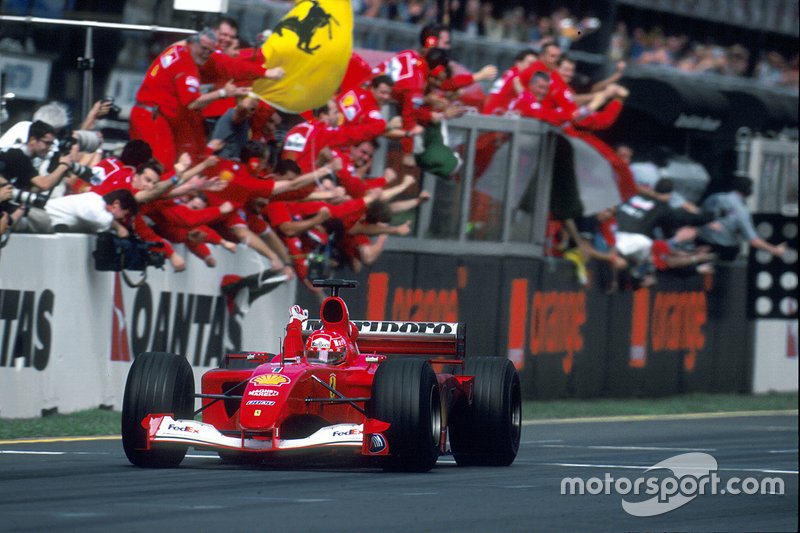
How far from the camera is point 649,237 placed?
74.6ft

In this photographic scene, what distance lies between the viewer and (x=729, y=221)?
23.9m

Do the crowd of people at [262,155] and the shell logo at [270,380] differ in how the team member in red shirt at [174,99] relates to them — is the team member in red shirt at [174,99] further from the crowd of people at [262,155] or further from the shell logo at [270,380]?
the shell logo at [270,380]

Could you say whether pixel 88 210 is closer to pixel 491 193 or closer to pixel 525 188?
pixel 491 193

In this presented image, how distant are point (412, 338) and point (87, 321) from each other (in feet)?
11.1

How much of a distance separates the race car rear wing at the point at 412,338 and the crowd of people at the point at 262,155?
3.06m

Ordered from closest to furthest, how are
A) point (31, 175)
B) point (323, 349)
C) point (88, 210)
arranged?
point (323, 349), point (31, 175), point (88, 210)

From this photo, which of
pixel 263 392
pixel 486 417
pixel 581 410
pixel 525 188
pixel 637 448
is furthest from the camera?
pixel 525 188

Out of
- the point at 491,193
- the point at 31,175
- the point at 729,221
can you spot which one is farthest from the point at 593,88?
the point at 31,175

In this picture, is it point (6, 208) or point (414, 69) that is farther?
point (414, 69)

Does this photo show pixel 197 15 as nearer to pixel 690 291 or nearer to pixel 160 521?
pixel 160 521

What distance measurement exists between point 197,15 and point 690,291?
986cm

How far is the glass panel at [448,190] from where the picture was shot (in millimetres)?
18875

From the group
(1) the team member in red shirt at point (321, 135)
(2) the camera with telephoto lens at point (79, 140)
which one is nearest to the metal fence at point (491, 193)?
(1) the team member in red shirt at point (321, 135)

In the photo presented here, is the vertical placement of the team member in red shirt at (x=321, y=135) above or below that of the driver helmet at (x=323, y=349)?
above
